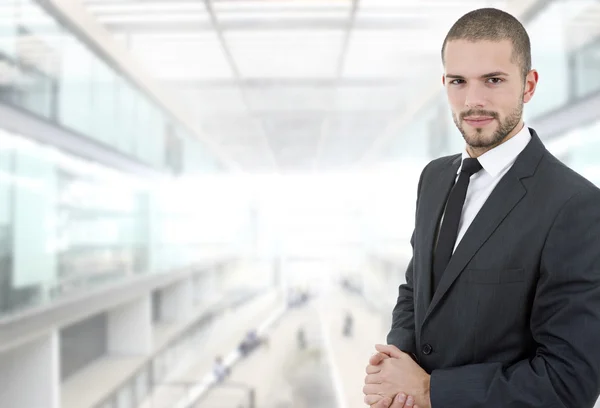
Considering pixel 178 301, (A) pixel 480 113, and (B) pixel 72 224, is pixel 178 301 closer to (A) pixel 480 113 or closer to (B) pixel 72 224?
(B) pixel 72 224

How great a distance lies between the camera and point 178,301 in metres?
9.36

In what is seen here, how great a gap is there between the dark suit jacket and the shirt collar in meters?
0.02

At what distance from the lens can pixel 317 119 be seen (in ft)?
24.0

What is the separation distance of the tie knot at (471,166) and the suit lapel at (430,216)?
70mm

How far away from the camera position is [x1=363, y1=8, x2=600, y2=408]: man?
904 mm

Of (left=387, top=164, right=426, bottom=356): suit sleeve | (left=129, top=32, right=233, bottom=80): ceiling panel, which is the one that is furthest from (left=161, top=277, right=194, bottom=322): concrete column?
(left=387, top=164, right=426, bottom=356): suit sleeve

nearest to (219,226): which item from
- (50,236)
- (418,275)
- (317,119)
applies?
(317,119)

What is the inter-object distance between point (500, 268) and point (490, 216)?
0.09 metres

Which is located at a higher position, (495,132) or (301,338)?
(495,132)

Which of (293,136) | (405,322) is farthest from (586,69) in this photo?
(293,136)

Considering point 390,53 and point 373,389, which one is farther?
point 390,53

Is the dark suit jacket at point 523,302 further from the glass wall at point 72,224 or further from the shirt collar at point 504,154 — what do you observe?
the glass wall at point 72,224

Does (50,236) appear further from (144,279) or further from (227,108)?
(227,108)

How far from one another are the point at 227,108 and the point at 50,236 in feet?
11.0
